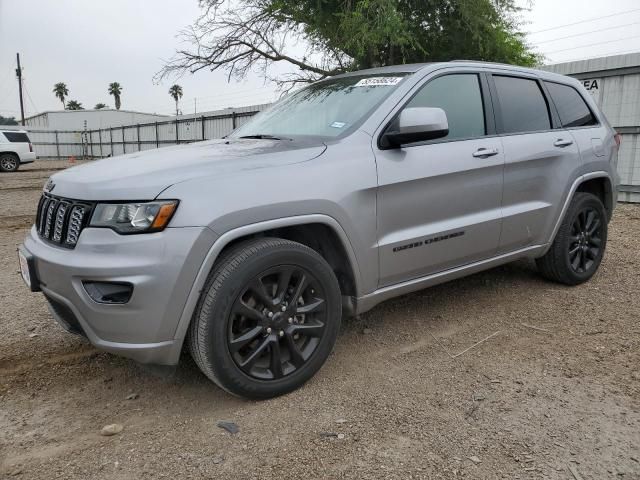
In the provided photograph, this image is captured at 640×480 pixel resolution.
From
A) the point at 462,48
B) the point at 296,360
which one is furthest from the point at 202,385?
the point at 462,48

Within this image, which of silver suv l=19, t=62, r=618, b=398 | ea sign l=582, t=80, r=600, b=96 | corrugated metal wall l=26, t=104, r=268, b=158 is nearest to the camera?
silver suv l=19, t=62, r=618, b=398

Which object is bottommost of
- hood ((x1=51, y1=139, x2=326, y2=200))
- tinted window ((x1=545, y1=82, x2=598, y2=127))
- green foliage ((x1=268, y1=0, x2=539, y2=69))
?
hood ((x1=51, y1=139, x2=326, y2=200))

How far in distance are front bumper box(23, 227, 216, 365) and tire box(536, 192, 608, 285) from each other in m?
3.03

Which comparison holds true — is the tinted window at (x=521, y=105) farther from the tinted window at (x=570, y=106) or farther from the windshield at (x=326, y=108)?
the windshield at (x=326, y=108)

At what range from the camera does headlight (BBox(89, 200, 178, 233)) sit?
2266 millimetres

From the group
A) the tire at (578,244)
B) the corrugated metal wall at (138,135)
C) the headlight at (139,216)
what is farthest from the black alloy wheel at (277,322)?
the corrugated metal wall at (138,135)

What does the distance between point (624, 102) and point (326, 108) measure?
7760 millimetres

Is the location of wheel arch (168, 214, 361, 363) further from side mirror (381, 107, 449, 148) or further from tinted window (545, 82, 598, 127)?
tinted window (545, 82, 598, 127)

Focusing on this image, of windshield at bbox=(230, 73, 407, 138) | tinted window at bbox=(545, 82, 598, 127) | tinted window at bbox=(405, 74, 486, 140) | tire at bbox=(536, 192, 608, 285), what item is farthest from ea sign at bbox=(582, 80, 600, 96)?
windshield at bbox=(230, 73, 407, 138)

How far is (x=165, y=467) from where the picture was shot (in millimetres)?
2170

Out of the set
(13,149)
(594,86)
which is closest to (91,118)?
(13,149)

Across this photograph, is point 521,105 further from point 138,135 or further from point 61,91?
point 61,91

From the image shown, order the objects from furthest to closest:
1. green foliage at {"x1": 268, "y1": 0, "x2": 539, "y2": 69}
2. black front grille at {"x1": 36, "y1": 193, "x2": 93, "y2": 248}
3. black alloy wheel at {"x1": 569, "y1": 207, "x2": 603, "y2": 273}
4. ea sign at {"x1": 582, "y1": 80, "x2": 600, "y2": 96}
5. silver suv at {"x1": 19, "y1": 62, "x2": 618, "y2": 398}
Result: 1. green foliage at {"x1": 268, "y1": 0, "x2": 539, "y2": 69}
2. ea sign at {"x1": 582, "y1": 80, "x2": 600, "y2": 96}
3. black alloy wheel at {"x1": 569, "y1": 207, "x2": 603, "y2": 273}
4. black front grille at {"x1": 36, "y1": 193, "x2": 93, "y2": 248}
5. silver suv at {"x1": 19, "y1": 62, "x2": 618, "y2": 398}

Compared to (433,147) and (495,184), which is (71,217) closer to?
(433,147)
